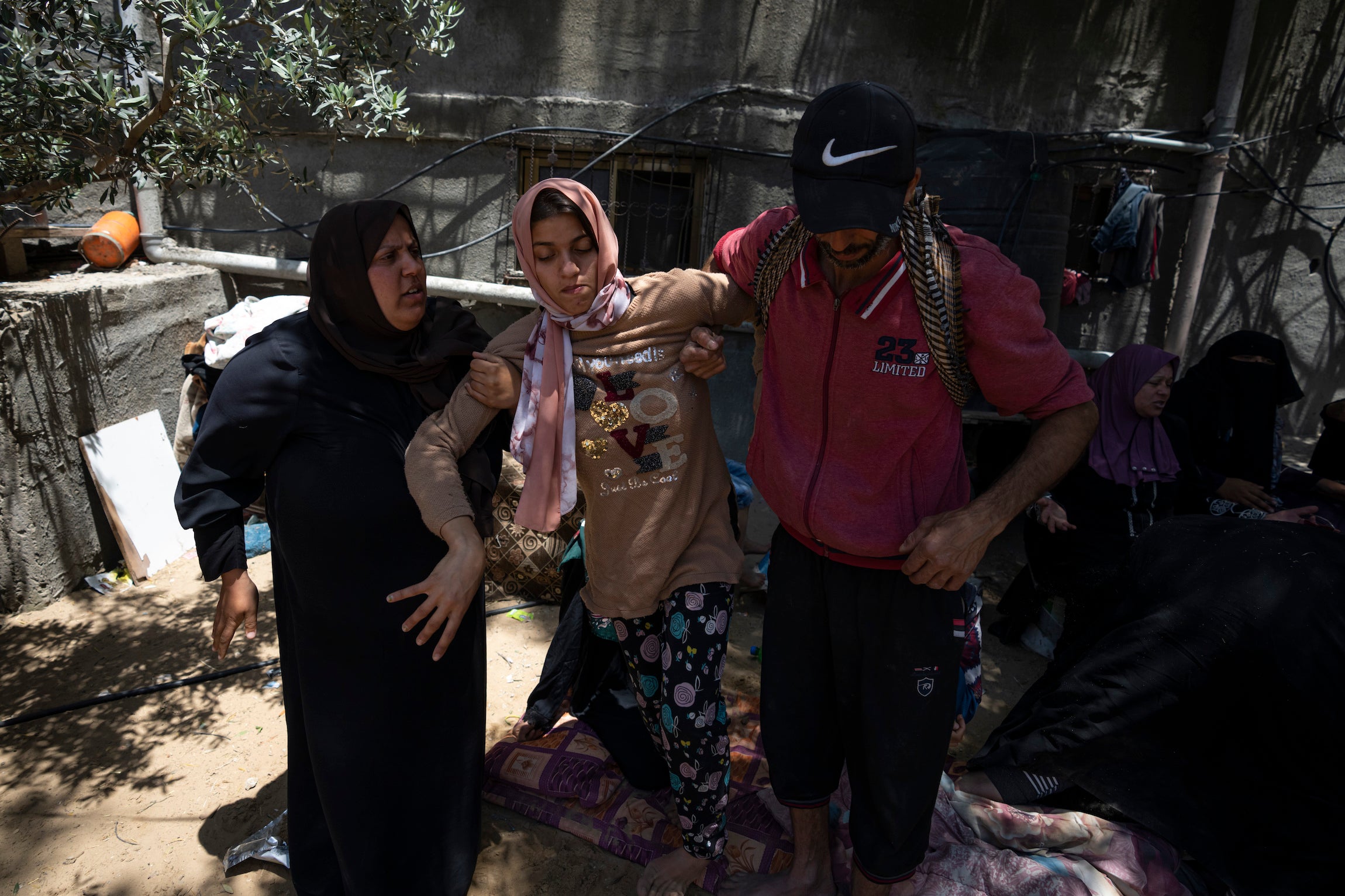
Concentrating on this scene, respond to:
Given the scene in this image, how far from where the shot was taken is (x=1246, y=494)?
410cm

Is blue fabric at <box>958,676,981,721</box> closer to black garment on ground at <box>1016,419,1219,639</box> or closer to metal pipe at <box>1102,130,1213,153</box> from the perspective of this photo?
black garment on ground at <box>1016,419,1219,639</box>

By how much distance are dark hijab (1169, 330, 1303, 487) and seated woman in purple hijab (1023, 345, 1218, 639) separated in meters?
0.48

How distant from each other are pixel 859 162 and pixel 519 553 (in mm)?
2996

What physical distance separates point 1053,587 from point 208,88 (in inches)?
160

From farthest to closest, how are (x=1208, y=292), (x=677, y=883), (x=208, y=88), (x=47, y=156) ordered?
(x=1208, y=292), (x=208, y=88), (x=47, y=156), (x=677, y=883)

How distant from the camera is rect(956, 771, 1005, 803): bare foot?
2643 mm

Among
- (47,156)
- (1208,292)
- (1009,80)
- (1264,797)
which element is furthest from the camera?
(1208,292)

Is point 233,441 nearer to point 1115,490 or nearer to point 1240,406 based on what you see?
point 1115,490

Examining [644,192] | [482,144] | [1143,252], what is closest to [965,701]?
[644,192]

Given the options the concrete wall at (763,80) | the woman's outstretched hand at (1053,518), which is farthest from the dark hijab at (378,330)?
the concrete wall at (763,80)

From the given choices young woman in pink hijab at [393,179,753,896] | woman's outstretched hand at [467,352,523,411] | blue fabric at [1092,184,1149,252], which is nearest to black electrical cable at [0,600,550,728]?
young woman in pink hijab at [393,179,753,896]

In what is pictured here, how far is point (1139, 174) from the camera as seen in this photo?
588cm

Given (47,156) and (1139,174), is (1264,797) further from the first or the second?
(1139,174)

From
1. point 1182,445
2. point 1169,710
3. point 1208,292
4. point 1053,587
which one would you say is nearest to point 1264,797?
point 1169,710
